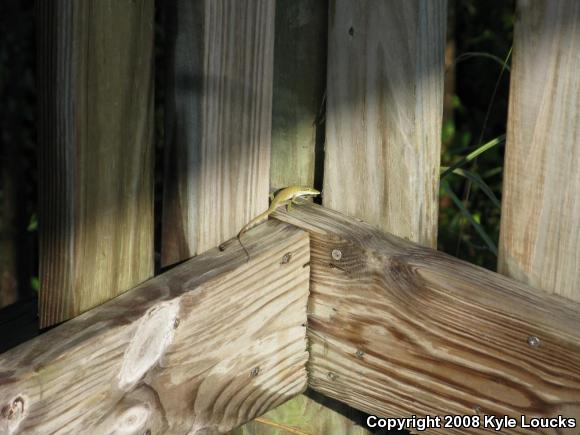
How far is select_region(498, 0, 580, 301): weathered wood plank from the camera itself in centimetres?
162

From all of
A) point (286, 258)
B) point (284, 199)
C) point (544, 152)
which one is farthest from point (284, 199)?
point (544, 152)

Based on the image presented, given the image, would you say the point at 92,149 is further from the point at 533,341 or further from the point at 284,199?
the point at 533,341

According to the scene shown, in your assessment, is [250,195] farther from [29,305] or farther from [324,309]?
[29,305]

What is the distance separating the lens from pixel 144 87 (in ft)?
5.46

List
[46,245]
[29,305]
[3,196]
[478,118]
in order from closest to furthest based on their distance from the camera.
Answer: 1. [46,245]
2. [29,305]
3. [3,196]
4. [478,118]

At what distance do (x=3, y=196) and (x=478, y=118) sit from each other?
3477 mm

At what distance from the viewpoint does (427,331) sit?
1.77 m

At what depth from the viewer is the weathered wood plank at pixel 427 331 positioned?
5.54 feet

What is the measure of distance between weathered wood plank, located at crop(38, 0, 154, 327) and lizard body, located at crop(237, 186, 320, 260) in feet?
0.73

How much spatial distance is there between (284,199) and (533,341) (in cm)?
60

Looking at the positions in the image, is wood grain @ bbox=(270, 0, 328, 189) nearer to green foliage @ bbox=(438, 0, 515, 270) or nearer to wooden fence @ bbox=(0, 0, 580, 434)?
wooden fence @ bbox=(0, 0, 580, 434)

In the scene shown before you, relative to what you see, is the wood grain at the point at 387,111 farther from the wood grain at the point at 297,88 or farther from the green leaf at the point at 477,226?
the green leaf at the point at 477,226

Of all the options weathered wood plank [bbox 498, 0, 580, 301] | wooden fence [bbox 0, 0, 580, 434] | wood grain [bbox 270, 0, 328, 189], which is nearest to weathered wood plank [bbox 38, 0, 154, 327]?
wooden fence [bbox 0, 0, 580, 434]

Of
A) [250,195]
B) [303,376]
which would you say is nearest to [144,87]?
[250,195]
